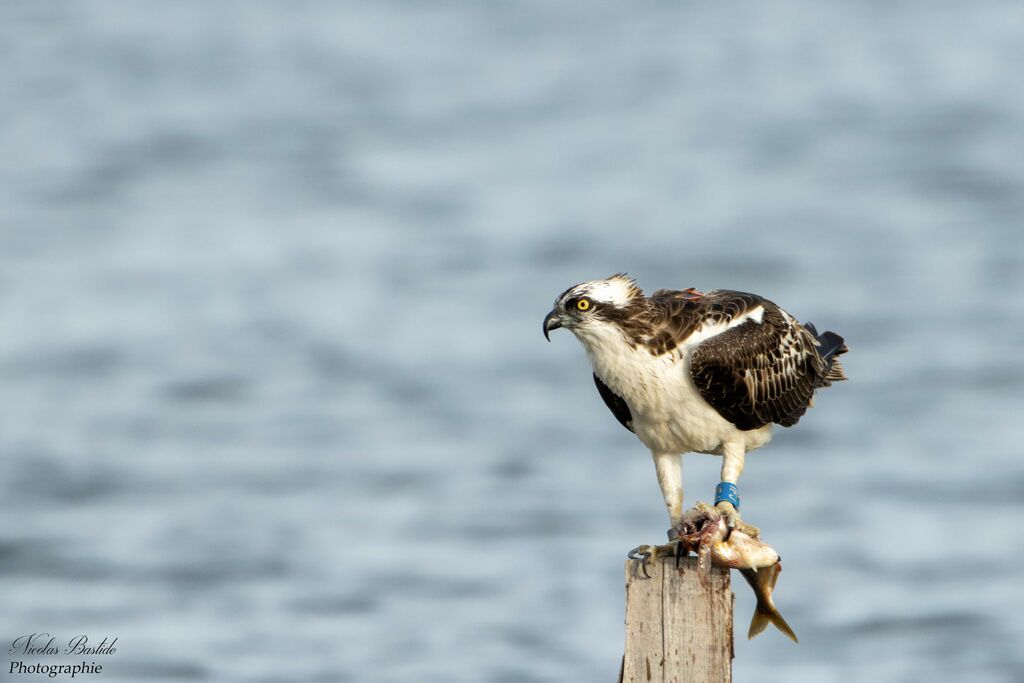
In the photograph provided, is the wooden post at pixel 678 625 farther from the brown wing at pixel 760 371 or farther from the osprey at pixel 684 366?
the brown wing at pixel 760 371

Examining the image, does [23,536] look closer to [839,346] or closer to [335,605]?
[335,605]

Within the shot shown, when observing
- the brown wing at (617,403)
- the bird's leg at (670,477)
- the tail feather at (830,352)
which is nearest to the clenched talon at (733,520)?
the bird's leg at (670,477)

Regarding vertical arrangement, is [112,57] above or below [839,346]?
above

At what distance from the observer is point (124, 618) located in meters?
18.3

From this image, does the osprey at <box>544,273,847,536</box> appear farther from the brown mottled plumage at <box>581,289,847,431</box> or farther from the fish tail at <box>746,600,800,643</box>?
the fish tail at <box>746,600,800,643</box>

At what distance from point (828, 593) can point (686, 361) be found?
33.7ft

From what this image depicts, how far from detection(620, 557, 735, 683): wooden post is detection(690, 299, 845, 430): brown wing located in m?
1.51

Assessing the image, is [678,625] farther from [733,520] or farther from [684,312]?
[684,312]

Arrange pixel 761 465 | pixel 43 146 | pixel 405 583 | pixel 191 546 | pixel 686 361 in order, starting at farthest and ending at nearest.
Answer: pixel 43 146, pixel 761 465, pixel 191 546, pixel 405 583, pixel 686 361

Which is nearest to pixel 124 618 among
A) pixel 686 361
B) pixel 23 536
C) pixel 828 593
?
Answer: pixel 23 536

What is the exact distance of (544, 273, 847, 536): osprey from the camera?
31.7ft

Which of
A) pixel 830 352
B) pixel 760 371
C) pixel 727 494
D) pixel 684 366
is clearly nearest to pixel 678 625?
pixel 727 494

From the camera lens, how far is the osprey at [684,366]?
9672mm

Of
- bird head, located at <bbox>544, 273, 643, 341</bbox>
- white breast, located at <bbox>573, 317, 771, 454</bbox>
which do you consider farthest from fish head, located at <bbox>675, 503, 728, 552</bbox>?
bird head, located at <bbox>544, 273, 643, 341</bbox>
